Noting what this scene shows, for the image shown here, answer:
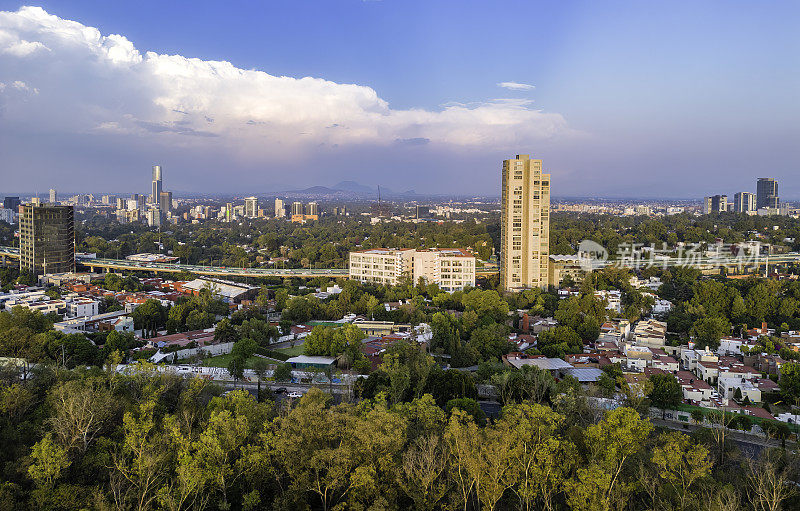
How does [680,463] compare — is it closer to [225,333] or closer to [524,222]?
[225,333]

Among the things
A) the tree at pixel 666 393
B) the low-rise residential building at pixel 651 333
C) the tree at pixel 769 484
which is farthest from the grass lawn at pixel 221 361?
the low-rise residential building at pixel 651 333

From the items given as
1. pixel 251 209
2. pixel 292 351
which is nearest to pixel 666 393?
pixel 292 351

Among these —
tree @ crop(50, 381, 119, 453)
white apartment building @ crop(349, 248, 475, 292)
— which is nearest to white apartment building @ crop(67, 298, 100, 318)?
tree @ crop(50, 381, 119, 453)

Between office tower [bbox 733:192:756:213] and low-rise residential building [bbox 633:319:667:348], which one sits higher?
A: office tower [bbox 733:192:756:213]

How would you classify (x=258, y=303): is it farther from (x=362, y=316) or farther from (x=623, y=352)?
(x=623, y=352)

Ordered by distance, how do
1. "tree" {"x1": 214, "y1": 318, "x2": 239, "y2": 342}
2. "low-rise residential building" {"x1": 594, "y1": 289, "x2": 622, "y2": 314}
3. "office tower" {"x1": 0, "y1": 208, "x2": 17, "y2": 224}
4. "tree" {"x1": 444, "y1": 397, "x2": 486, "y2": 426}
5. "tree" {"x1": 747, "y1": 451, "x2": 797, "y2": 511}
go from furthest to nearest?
"office tower" {"x1": 0, "y1": 208, "x2": 17, "y2": 224}, "low-rise residential building" {"x1": 594, "y1": 289, "x2": 622, "y2": 314}, "tree" {"x1": 214, "y1": 318, "x2": 239, "y2": 342}, "tree" {"x1": 444, "y1": 397, "x2": 486, "y2": 426}, "tree" {"x1": 747, "y1": 451, "x2": 797, "y2": 511}

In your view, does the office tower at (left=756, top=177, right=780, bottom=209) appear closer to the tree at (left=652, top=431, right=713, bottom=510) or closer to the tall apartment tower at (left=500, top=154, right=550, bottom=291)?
the tall apartment tower at (left=500, top=154, right=550, bottom=291)

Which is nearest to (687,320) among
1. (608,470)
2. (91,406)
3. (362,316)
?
(362,316)
